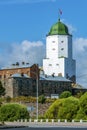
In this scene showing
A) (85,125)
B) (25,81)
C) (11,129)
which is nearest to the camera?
(11,129)

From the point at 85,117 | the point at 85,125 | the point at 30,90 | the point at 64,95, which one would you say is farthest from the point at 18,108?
the point at 30,90

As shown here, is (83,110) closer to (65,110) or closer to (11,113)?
(65,110)

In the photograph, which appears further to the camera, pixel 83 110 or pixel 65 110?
pixel 65 110

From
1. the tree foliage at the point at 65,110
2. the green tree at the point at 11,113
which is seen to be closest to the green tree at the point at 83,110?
the tree foliage at the point at 65,110

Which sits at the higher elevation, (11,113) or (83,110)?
(83,110)

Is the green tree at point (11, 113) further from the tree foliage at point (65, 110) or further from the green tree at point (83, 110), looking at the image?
the green tree at point (83, 110)

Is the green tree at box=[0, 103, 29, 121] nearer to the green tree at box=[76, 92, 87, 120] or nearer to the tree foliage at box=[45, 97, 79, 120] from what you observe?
the tree foliage at box=[45, 97, 79, 120]

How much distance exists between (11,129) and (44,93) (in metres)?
110

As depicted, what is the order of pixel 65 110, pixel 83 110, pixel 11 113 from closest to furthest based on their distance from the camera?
pixel 83 110 < pixel 65 110 < pixel 11 113

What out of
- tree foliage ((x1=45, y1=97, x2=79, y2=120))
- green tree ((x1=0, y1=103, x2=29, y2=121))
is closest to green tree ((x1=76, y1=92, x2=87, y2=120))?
tree foliage ((x1=45, y1=97, x2=79, y2=120))

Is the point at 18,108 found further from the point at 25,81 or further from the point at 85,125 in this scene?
the point at 25,81

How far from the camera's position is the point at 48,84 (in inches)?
7677

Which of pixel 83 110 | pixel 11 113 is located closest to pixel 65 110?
pixel 83 110

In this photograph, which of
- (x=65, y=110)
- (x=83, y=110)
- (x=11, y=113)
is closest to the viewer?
(x=83, y=110)
